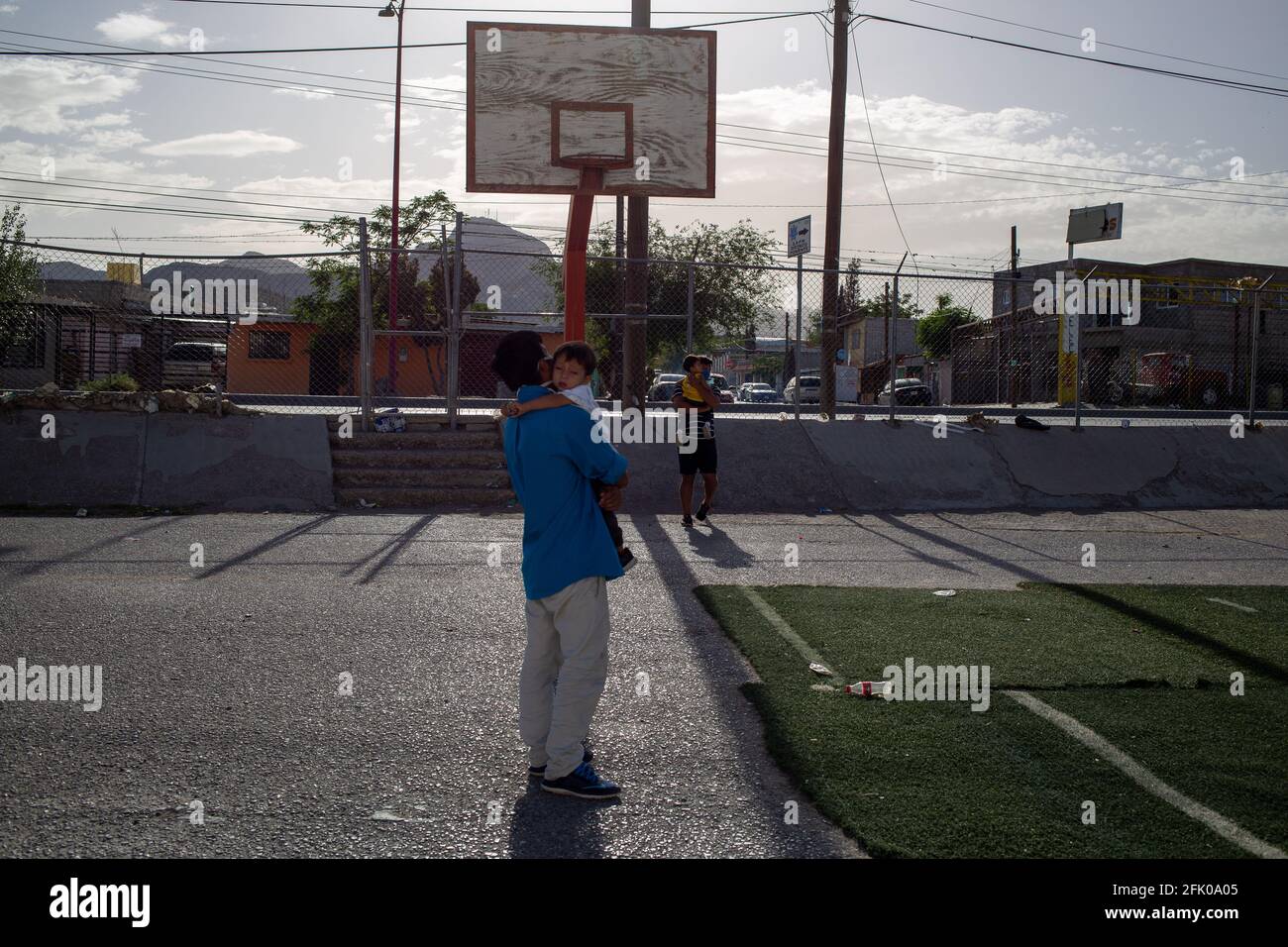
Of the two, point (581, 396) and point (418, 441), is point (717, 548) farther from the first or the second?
point (581, 396)

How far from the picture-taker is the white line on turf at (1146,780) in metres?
3.76

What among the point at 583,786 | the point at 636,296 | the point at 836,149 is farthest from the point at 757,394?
the point at 583,786

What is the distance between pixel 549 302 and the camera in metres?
44.1

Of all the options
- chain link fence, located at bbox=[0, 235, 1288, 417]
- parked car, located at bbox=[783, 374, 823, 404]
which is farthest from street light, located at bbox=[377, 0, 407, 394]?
parked car, located at bbox=[783, 374, 823, 404]

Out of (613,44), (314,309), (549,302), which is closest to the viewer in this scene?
(613,44)

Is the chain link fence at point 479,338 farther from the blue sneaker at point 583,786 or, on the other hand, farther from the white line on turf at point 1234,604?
the blue sneaker at point 583,786

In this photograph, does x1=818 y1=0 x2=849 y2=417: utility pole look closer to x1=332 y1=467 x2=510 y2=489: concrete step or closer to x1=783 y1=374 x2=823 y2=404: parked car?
x1=332 y1=467 x2=510 y2=489: concrete step

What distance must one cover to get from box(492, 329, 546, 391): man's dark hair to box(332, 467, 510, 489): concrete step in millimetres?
8902

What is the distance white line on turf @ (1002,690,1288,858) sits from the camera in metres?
3.76

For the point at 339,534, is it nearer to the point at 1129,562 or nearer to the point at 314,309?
the point at 1129,562

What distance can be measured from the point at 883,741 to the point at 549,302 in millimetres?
40315

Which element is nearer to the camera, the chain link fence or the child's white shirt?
the child's white shirt

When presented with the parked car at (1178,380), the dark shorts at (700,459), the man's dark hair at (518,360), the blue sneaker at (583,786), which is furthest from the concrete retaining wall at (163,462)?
the parked car at (1178,380)
